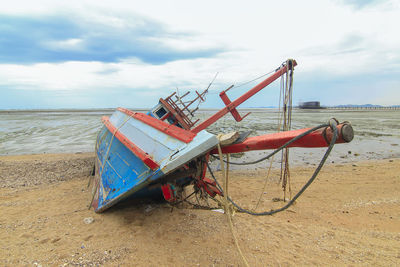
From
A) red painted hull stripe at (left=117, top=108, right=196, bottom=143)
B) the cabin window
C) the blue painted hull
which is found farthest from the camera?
the cabin window

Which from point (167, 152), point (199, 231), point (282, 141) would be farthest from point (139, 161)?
point (282, 141)

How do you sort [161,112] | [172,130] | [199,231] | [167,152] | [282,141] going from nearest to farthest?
1. [282,141]
2. [167,152]
3. [199,231]
4. [172,130]
5. [161,112]

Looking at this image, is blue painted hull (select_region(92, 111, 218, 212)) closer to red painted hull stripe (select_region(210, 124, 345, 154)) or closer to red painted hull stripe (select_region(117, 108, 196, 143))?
red painted hull stripe (select_region(117, 108, 196, 143))

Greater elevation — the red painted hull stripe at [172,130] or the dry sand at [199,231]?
the red painted hull stripe at [172,130]

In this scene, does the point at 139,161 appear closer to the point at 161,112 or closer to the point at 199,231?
the point at 199,231

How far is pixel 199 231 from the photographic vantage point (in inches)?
167

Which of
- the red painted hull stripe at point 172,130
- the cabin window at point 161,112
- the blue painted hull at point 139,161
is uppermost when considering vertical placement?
the cabin window at point 161,112

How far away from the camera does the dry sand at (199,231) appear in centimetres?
349

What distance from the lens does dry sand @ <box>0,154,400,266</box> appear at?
3.49 metres

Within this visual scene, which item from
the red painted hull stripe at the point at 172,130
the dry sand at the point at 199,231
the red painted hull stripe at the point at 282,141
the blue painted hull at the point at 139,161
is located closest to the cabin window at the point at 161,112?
the blue painted hull at the point at 139,161

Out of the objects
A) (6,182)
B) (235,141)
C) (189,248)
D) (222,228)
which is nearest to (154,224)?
(189,248)

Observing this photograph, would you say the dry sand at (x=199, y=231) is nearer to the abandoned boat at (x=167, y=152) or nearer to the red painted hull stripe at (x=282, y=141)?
the abandoned boat at (x=167, y=152)

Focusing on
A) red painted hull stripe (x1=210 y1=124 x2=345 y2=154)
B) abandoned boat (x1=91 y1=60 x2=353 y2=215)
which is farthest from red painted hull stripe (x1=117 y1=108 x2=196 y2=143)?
red painted hull stripe (x1=210 y1=124 x2=345 y2=154)

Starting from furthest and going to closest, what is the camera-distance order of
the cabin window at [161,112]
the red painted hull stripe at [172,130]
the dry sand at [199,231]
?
the cabin window at [161,112], the red painted hull stripe at [172,130], the dry sand at [199,231]
